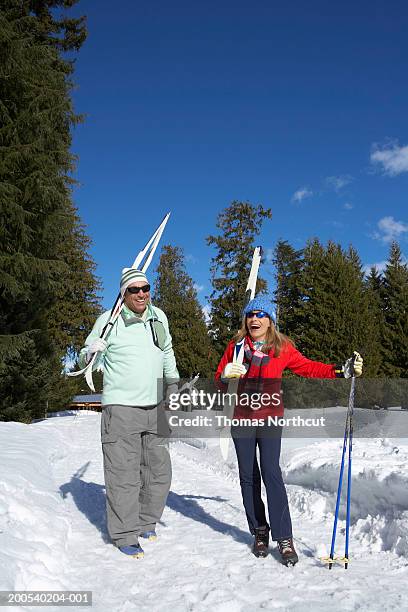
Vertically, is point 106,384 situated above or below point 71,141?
below

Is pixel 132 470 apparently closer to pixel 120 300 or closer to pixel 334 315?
pixel 120 300

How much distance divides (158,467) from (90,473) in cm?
371

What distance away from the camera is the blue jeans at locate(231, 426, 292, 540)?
3.75m

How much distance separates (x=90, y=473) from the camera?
7.66 metres

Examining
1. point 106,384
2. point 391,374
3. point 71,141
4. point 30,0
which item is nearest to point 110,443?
point 106,384

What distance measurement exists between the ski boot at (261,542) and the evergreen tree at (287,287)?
66.8ft

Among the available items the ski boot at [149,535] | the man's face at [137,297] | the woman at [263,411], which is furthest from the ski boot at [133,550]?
the man's face at [137,297]

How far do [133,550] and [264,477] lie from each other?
1.21 meters

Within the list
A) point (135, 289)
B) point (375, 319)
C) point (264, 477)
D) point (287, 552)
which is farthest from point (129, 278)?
point (375, 319)

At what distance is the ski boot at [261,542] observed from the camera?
12.5 feet

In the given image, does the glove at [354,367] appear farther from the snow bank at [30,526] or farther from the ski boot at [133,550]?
the snow bank at [30,526]

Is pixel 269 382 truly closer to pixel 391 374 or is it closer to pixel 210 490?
pixel 210 490

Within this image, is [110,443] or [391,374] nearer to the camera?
[110,443]

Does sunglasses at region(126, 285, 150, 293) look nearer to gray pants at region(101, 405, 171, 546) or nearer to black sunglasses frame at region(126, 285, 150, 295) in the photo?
black sunglasses frame at region(126, 285, 150, 295)
